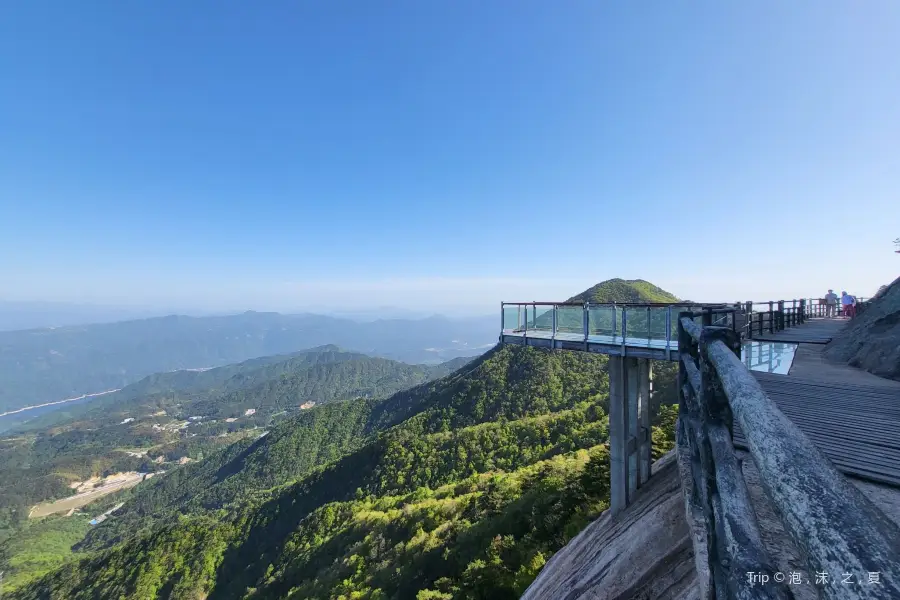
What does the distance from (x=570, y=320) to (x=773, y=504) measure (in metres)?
9.53

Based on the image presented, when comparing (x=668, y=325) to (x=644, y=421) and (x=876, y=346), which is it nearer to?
(x=644, y=421)

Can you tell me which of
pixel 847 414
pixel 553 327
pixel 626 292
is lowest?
pixel 847 414

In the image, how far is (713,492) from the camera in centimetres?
186

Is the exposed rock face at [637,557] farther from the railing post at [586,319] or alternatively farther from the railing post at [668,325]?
the railing post at [586,319]

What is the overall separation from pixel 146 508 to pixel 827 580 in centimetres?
15281

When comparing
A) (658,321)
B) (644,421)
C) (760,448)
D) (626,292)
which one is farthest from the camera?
(626,292)

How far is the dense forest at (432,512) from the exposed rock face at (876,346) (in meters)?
5.15

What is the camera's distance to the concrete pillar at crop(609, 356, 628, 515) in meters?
9.02

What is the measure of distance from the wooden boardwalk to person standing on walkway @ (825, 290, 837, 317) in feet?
66.2

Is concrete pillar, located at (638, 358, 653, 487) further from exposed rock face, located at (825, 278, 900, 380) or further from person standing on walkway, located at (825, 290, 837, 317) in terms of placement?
person standing on walkway, located at (825, 290, 837, 317)

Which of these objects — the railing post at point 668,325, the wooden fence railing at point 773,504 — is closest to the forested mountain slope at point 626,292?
the railing post at point 668,325

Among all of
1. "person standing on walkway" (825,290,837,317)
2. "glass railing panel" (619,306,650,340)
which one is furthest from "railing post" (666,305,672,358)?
"person standing on walkway" (825,290,837,317)

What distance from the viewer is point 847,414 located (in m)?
4.21

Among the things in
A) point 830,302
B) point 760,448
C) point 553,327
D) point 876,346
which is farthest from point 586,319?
point 830,302
